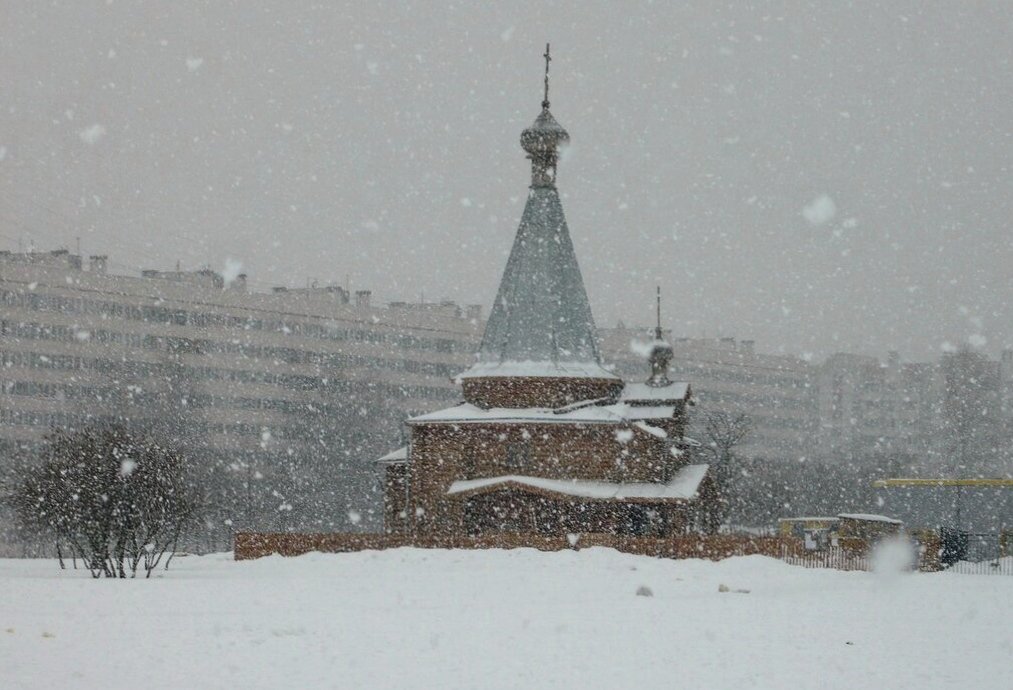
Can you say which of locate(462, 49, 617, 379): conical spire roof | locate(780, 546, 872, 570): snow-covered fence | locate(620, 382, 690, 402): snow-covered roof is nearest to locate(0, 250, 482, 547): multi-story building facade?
locate(462, 49, 617, 379): conical spire roof

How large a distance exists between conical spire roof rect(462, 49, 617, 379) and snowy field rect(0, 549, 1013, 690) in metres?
19.1

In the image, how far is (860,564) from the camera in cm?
3775

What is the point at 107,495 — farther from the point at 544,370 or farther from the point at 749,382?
the point at 749,382

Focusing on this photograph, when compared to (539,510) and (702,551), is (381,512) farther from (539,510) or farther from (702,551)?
(702,551)

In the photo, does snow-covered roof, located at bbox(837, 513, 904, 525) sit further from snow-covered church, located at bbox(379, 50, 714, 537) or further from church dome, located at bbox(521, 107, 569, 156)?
church dome, located at bbox(521, 107, 569, 156)

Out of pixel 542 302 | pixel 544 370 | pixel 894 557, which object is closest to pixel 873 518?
pixel 544 370

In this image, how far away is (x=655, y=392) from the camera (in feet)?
164

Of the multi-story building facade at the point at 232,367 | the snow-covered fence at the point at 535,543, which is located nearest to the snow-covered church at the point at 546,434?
the snow-covered fence at the point at 535,543

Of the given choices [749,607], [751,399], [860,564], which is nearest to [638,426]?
[860,564]

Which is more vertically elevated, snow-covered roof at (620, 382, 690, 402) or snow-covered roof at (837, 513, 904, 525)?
snow-covered roof at (620, 382, 690, 402)

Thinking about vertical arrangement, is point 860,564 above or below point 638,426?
below

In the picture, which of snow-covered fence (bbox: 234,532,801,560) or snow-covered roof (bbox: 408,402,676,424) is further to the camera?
snow-covered roof (bbox: 408,402,676,424)

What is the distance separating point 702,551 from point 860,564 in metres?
5.09

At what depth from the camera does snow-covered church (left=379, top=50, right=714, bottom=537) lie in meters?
44.6
